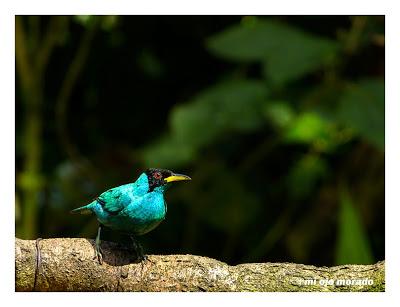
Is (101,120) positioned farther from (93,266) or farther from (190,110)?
(93,266)

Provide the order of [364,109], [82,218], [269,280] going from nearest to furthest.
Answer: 1. [269,280]
2. [364,109]
3. [82,218]

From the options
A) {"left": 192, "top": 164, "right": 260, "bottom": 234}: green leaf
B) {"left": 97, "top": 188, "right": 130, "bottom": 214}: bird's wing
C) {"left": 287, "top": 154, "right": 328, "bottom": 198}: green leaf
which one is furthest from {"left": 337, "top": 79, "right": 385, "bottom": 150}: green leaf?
{"left": 97, "top": 188, "right": 130, "bottom": 214}: bird's wing

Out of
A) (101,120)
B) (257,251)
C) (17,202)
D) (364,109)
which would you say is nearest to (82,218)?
(17,202)

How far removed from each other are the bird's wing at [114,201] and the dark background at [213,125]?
0.80 metres

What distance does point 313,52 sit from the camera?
3.30 m

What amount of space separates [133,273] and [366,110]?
4.10ft

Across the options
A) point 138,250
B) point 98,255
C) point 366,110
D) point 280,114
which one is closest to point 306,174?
point 280,114

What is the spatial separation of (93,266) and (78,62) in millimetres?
1319

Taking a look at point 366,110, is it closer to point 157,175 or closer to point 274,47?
point 274,47

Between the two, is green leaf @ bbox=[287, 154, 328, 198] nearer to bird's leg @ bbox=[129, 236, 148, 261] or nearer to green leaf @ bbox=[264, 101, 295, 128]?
green leaf @ bbox=[264, 101, 295, 128]

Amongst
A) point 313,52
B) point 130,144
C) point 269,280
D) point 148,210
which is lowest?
point 269,280

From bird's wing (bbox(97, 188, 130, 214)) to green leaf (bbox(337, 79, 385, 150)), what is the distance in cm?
109

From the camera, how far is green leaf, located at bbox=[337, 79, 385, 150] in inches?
120

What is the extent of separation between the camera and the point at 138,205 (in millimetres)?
2379
